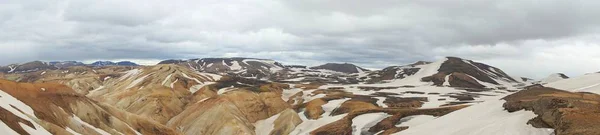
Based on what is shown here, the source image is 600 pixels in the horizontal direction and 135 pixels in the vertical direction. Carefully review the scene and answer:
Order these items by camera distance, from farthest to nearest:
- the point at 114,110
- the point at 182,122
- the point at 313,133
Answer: the point at 182,122, the point at 313,133, the point at 114,110

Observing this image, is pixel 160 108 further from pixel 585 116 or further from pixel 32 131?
pixel 585 116

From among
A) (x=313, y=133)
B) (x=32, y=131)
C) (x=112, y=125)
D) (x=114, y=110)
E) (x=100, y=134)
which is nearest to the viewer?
(x=32, y=131)

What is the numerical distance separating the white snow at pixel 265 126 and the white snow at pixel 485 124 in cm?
5288

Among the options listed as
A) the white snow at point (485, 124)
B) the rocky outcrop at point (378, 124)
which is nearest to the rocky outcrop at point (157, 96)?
the rocky outcrop at point (378, 124)

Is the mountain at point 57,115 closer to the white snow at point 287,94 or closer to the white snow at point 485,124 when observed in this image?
the white snow at point 485,124

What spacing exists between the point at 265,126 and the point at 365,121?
115 ft

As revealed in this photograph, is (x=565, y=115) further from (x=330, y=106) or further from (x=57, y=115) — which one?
(x=330, y=106)

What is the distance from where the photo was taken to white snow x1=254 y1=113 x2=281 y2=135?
107 meters

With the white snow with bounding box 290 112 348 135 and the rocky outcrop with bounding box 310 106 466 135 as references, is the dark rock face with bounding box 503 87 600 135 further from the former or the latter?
the white snow with bounding box 290 112 348 135

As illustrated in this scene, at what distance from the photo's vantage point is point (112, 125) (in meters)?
66.9

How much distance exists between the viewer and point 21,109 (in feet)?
166

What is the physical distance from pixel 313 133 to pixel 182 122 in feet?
128

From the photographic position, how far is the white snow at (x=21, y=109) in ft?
142

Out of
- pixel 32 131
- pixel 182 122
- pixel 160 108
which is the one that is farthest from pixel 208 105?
pixel 32 131
